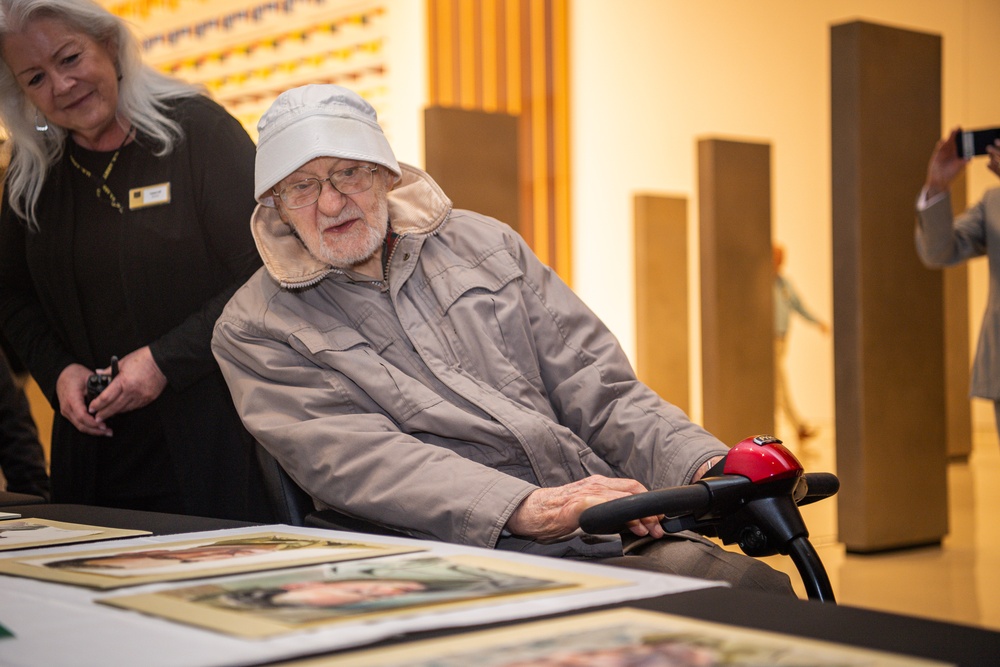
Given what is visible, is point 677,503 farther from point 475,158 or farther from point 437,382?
point 475,158

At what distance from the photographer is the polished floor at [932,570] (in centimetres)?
374

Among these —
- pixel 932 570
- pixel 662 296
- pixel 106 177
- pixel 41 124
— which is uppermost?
pixel 41 124

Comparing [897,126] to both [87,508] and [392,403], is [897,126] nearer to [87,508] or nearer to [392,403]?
[392,403]

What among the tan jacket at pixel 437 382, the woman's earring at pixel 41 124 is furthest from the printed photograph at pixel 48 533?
the woman's earring at pixel 41 124

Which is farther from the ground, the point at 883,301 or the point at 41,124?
the point at 41,124

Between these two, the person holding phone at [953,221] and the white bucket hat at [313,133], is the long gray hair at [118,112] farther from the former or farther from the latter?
the person holding phone at [953,221]

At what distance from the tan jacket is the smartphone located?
2.63 m

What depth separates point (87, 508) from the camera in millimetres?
1757

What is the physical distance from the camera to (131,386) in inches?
85.9

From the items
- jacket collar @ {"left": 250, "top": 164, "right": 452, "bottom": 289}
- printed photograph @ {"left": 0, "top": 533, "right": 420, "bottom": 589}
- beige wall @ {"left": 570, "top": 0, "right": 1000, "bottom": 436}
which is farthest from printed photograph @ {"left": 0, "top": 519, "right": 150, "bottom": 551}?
beige wall @ {"left": 570, "top": 0, "right": 1000, "bottom": 436}

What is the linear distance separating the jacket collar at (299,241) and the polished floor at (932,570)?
144cm

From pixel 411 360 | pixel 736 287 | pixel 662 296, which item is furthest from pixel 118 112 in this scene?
pixel 662 296

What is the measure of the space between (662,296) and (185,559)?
766cm

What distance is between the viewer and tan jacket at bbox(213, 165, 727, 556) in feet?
5.46
